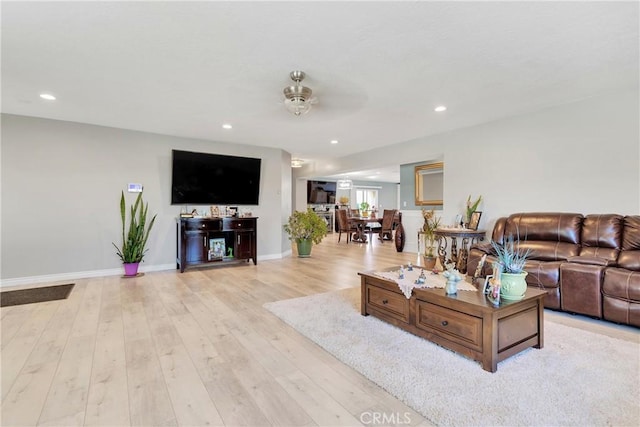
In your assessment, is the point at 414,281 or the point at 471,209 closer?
the point at 414,281

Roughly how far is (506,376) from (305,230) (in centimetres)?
501

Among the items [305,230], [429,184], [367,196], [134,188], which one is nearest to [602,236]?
[429,184]

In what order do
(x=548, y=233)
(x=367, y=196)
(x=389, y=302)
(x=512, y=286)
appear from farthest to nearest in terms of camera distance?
1. (x=367, y=196)
2. (x=548, y=233)
3. (x=389, y=302)
4. (x=512, y=286)

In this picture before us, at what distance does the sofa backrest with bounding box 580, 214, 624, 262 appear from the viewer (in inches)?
125

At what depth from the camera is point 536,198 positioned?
4.18 metres

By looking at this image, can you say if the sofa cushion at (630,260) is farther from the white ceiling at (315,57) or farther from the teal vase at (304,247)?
the teal vase at (304,247)

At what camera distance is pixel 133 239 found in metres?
4.76

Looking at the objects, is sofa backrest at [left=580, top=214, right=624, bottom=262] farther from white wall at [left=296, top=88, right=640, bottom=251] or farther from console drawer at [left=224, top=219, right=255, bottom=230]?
console drawer at [left=224, top=219, right=255, bottom=230]

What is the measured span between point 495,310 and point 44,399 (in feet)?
8.89

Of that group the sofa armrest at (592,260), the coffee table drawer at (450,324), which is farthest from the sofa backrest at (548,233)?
the coffee table drawer at (450,324)

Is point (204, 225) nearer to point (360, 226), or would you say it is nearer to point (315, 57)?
point (315, 57)

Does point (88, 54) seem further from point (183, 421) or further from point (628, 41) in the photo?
point (628, 41)

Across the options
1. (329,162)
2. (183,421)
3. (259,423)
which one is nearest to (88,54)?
(183,421)

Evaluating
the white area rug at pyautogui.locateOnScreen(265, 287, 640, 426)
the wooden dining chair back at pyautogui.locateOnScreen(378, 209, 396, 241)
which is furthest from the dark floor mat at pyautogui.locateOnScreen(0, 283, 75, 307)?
the wooden dining chair back at pyautogui.locateOnScreen(378, 209, 396, 241)
